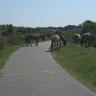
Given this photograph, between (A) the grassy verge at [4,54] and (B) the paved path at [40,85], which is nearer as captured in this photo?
(B) the paved path at [40,85]

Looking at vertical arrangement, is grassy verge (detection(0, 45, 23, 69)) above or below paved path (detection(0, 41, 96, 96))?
below

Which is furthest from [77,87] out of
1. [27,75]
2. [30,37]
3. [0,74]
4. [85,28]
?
[85,28]

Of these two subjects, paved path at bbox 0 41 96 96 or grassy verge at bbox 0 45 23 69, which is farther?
grassy verge at bbox 0 45 23 69

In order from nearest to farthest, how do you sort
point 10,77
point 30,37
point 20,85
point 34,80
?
point 20,85
point 34,80
point 10,77
point 30,37

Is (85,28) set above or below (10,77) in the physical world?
above

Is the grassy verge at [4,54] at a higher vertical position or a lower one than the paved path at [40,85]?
lower

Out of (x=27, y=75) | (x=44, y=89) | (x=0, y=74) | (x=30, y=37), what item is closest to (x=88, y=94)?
(x=44, y=89)

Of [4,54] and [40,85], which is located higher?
[40,85]

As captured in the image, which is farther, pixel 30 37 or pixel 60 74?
pixel 30 37

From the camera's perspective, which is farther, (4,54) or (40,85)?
(4,54)

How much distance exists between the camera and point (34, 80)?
11945 millimetres

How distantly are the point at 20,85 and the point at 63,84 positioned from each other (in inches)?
74.8

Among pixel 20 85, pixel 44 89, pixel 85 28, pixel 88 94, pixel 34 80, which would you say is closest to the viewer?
pixel 88 94

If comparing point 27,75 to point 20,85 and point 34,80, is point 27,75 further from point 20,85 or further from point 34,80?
point 20,85
